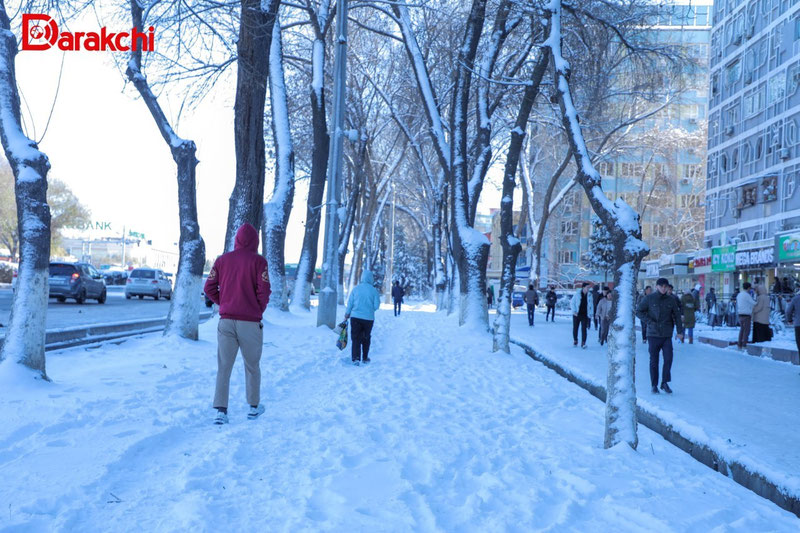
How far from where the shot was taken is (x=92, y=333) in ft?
51.4

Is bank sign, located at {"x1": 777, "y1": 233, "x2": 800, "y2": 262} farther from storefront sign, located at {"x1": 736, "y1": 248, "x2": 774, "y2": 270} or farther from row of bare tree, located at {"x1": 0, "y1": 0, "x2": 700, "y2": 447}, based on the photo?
row of bare tree, located at {"x1": 0, "y1": 0, "x2": 700, "y2": 447}

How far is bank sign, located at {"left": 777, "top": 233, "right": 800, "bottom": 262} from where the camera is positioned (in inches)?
1231

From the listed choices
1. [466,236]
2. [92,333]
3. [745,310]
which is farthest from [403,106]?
[92,333]

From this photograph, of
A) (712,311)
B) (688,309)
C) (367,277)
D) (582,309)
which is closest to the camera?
(367,277)

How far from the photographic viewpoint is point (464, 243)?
67.3 ft

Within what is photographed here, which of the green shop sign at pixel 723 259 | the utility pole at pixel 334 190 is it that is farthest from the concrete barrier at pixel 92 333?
the green shop sign at pixel 723 259

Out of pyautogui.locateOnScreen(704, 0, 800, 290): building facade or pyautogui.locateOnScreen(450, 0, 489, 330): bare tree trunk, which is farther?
pyautogui.locateOnScreen(704, 0, 800, 290): building facade

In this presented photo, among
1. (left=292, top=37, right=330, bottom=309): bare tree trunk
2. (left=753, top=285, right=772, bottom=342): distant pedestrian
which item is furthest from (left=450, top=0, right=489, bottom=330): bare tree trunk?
(left=753, top=285, right=772, bottom=342): distant pedestrian

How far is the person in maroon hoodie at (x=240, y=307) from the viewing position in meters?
7.14

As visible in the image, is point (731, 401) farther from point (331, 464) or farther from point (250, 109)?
point (250, 109)

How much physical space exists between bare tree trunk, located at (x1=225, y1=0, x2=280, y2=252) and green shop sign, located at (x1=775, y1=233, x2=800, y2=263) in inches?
970

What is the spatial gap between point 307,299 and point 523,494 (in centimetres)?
2029

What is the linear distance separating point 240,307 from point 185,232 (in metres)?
6.60

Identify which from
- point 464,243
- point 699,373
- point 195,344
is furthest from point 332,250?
point 699,373
